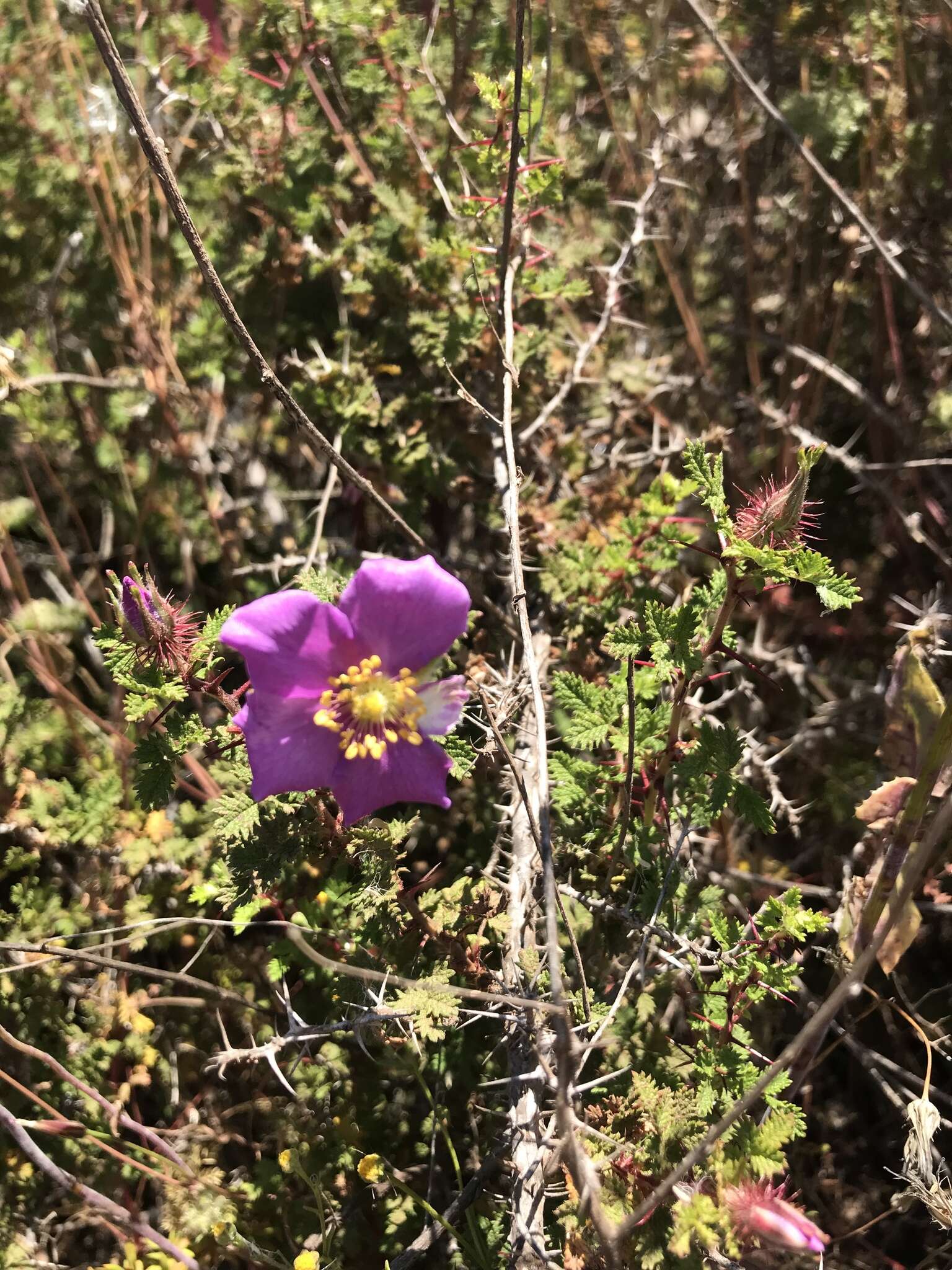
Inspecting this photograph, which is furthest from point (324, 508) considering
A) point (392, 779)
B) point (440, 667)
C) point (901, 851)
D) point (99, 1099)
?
point (901, 851)

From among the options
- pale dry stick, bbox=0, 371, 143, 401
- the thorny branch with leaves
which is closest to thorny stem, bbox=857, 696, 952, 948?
the thorny branch with leaves

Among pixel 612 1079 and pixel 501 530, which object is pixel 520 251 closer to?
pixel 501 530

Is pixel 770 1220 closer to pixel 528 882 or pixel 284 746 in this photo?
pixel 528 882

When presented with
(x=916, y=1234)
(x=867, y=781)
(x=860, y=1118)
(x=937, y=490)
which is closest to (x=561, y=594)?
(x=867, y=781)

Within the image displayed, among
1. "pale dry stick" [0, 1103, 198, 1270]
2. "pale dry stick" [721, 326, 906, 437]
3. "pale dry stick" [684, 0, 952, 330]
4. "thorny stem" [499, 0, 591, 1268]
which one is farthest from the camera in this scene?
"pale dry stick" [721, 326, 906, 437]

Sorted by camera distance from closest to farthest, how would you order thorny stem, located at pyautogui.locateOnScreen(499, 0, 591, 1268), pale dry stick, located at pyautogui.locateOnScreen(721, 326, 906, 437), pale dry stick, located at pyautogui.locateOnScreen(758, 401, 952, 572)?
1. thorny stem, located at pyautogui.locateOnScreen(499, 0, 591, 1268)
2. pale dry stick, located at pyautogui.locateOnScreen(758, 401, 952, 572)
3. pale dry stick, located at pyautogui.locateOnScreen(721, 326, 906, 437)

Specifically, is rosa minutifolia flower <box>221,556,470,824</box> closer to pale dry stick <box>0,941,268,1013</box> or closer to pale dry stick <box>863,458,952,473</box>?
pale dry stick <box>0,941,268,1013</box>
